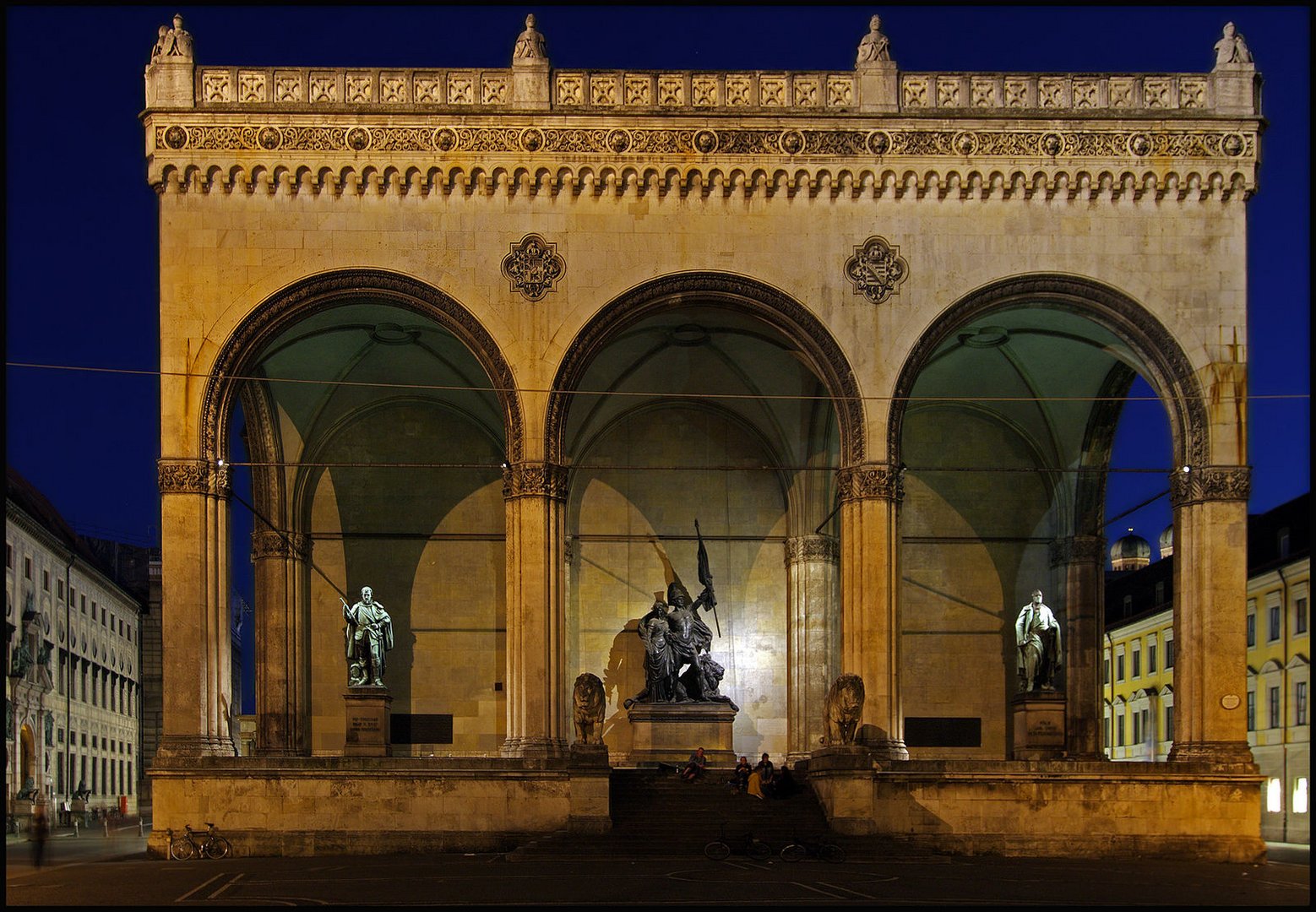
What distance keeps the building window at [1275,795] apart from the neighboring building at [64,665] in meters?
34.2

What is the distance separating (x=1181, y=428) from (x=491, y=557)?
14.6m

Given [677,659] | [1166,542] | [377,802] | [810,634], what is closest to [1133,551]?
[1166,542]

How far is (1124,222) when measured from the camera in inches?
1181

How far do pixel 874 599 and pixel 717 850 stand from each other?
5.25 m

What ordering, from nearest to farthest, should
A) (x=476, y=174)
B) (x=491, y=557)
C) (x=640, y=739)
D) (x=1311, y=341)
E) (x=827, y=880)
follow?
1. (x=1311, y=341)
2. (x=827, y=880)
3. (x=476, y=174)
4. (x=640, y=739)
5. (x=491, y=557)

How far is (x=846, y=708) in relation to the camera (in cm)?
2802

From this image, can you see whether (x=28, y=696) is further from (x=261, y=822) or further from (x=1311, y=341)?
(x=1311, y=341)

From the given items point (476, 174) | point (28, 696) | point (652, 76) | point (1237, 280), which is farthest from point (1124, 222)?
point (28, 696)

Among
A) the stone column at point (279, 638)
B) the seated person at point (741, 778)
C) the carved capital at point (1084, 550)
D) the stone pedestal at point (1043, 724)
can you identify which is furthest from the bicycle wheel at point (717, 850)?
the carved capital at point (1084, 550)

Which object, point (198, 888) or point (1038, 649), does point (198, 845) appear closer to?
point (198, 888)

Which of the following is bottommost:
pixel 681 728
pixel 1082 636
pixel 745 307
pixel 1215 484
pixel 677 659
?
pixel 681 728

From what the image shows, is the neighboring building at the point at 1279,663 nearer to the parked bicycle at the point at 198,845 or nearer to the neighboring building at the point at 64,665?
the parked bicycle at the point at 198,845

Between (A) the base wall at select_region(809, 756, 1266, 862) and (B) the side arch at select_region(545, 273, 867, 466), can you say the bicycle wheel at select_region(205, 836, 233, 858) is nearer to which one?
(B) the side arch at select_region(545, 273, 867, 466)

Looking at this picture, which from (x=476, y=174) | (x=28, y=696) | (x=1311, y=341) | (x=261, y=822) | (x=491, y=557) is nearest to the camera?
(x=1311, y=341)
